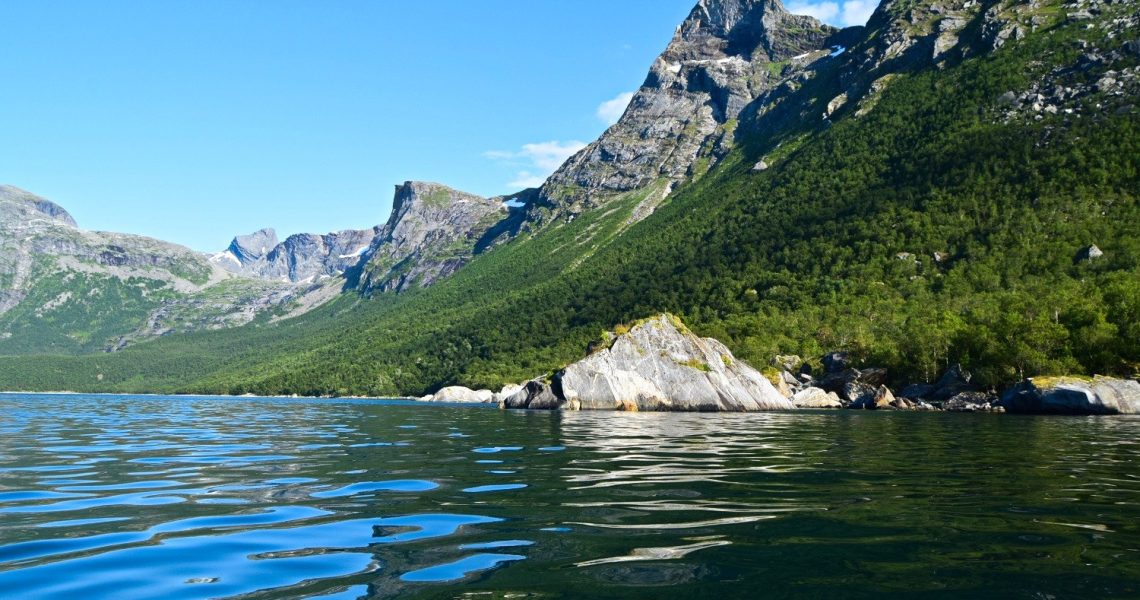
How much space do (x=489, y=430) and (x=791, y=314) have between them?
10496cm

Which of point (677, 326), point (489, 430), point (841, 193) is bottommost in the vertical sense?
point (489, 430)

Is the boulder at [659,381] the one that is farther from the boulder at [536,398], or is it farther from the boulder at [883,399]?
the boulder at [883,399]

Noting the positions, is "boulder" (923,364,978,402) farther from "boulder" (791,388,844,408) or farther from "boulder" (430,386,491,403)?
"boulder" (430,386,491,403)

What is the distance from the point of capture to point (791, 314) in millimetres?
129750

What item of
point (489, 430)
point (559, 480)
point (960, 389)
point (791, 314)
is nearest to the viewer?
point (559, 480)

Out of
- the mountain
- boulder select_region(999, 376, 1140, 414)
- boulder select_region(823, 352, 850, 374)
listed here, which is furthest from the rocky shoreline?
boulder select_region(823, 352, 850, 374)

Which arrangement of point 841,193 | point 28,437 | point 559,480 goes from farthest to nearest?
point 841,193, point 28,437, point 559,480

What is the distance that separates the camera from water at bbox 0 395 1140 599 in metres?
7.27

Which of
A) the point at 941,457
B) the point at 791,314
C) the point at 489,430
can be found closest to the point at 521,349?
the point at 791,314

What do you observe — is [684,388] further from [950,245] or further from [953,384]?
[950,245]

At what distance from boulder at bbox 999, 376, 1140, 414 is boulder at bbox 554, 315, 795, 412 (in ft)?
76.1

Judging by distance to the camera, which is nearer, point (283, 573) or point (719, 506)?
point (283, 573)

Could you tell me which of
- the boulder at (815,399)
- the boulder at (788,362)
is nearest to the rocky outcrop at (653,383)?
the boulder at (815,399)

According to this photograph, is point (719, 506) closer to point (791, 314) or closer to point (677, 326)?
point (677, 326)
